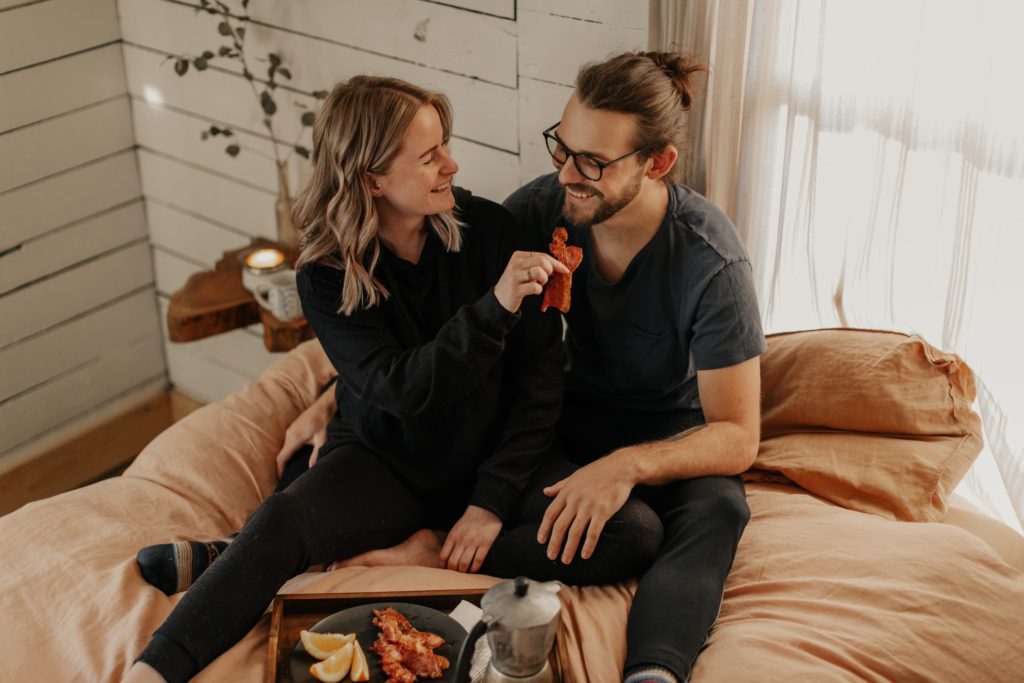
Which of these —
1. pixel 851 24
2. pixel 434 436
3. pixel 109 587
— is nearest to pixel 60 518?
pixel 109 587

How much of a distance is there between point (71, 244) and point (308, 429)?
1.44 meters

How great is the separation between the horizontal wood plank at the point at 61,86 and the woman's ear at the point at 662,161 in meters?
1.90

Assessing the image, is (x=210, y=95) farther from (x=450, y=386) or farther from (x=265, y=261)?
(x=450, y=386)

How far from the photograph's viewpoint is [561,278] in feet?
6.02

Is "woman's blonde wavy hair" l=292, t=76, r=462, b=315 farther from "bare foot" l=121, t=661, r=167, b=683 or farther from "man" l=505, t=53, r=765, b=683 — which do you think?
"bare foot" l=121, t=661, r=167, b=683

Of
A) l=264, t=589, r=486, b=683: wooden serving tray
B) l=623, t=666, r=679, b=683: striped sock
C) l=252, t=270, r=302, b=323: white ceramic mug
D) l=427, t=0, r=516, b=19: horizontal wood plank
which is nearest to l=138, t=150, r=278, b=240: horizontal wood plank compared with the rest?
l=252, t=270, r=302, b=323: white ceramic mug

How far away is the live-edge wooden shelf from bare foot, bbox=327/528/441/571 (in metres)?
0.98

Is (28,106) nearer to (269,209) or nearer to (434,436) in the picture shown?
(269,209)

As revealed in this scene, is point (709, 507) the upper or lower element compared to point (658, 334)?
Result: lower

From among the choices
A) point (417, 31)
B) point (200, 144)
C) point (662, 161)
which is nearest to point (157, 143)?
point (200, 144)

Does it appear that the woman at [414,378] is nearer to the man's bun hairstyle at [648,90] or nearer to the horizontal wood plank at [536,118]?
the man's bun hairstyle at [648,90]

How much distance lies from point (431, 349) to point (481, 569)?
0.41 meters

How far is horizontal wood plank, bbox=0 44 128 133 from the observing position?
2967 millimetres

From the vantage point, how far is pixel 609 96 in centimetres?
189
